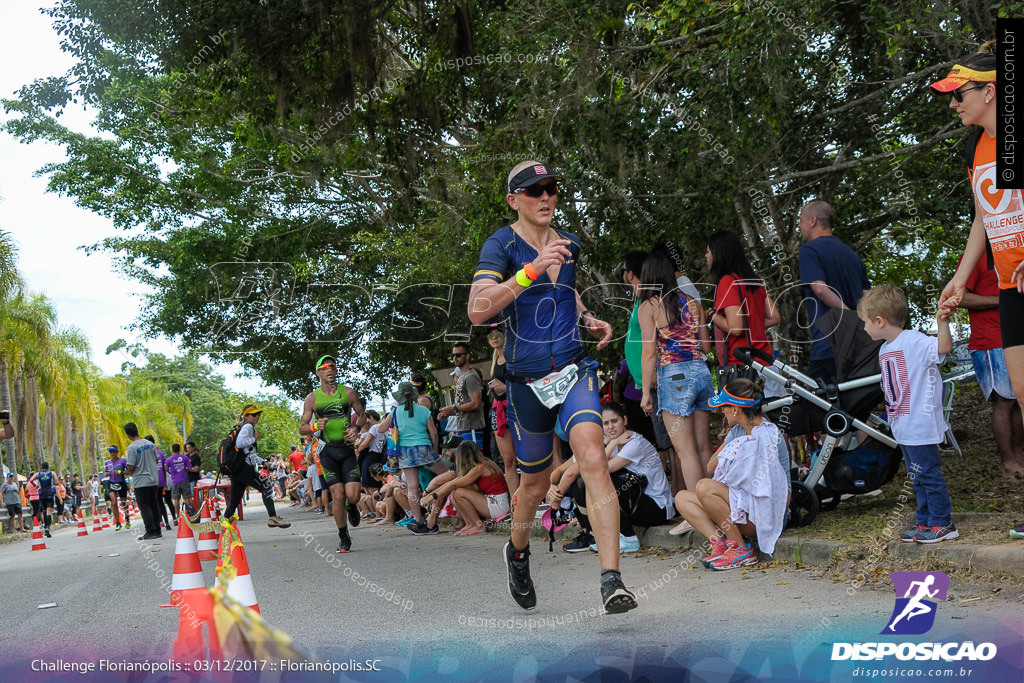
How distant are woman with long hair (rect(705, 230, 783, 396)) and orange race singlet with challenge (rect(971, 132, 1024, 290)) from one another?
2737 millimetres

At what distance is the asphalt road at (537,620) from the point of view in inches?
157

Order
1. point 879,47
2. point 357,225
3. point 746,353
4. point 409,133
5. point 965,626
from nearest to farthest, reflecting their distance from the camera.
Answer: point 965,626 → point 746,353 → point 879,47 → point 409,133 → point 357,225

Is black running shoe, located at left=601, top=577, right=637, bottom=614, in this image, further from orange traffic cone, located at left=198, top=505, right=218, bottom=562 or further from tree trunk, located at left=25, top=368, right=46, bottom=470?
tree trunk, located at left=25, top=368, right=46, bottom=470

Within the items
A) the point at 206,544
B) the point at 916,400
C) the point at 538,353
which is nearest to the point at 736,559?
the point at 916,400


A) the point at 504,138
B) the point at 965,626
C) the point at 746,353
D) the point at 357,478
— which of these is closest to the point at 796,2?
the point at 746,353

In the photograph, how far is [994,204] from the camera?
4.68 meters

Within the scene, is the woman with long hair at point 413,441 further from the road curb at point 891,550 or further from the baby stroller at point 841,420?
the baby stroller at point 841,420

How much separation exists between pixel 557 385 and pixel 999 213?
2.33 meters

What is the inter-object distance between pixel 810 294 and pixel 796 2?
249cm

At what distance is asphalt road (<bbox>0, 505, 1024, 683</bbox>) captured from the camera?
3.98m

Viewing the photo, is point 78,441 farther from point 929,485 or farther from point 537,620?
point 929,485

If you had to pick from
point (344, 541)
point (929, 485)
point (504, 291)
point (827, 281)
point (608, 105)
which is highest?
point (608, 105)

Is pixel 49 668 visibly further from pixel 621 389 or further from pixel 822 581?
pixel 621 389

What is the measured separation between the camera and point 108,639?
18.8 ft
